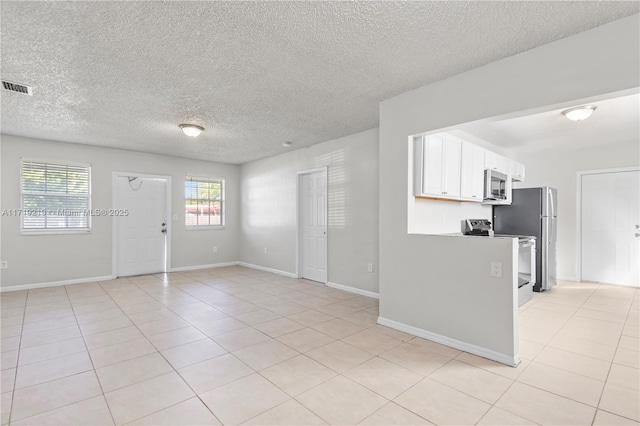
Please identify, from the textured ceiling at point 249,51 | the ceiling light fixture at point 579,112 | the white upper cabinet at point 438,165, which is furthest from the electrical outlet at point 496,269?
the ceiling light fixture at point 579,112

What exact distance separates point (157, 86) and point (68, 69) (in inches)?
26.8

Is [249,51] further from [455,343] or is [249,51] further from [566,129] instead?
[566,129]

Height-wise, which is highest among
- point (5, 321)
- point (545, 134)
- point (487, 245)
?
point (545, 134)

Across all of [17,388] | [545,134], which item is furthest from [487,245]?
[17,388]

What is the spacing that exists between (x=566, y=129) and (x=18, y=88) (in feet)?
21.5

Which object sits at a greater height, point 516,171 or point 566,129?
point 566,129

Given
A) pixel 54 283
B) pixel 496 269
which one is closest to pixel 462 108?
pixel 496 269

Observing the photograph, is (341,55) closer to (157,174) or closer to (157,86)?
(157,86)

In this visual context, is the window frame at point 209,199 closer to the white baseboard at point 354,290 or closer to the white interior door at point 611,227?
the white baseboard at point 354,290

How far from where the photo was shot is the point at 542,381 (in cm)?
230

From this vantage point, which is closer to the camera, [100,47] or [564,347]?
[100,47]

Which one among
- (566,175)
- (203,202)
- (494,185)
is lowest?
(203,202)

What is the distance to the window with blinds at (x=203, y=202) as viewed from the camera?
693 cm

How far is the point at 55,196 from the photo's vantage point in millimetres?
5340
